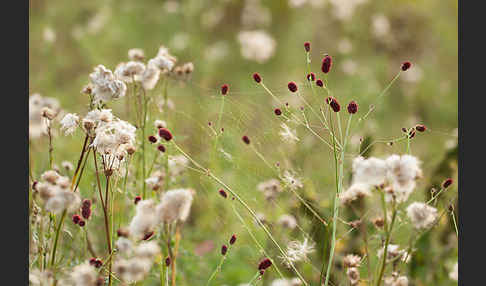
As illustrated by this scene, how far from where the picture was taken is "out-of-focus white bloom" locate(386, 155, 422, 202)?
824 millimetres

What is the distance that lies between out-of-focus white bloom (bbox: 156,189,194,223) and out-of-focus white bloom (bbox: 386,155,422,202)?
34 cm

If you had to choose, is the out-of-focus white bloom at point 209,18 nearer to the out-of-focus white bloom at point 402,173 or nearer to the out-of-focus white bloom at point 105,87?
the out-of-focus white bloom at point 105,87

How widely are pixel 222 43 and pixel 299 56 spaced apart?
0.70 m

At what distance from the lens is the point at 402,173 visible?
827mm

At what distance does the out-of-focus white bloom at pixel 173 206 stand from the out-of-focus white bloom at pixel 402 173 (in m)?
0.34

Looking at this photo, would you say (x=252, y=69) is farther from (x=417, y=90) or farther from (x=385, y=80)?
(x=417, y=90)

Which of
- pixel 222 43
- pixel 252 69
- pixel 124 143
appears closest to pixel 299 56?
pixel 252 69

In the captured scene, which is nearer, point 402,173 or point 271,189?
point 402,173

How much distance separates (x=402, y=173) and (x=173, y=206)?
0.38 m

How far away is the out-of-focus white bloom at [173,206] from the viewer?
75 cm

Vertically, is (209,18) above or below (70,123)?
above

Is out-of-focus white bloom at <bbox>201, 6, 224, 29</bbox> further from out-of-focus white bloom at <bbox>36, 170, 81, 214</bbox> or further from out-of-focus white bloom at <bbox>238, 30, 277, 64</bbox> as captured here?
out-of-focus white bloom at <bbox>36, 170, 81, 214</bbox>

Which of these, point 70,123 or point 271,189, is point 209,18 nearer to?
point 271,189

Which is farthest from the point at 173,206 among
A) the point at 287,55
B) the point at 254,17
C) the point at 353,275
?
the point at 287,55
